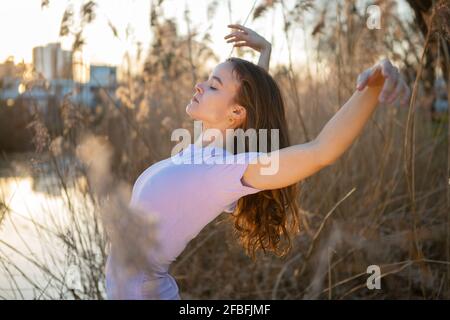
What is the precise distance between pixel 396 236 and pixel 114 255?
2.58 metres

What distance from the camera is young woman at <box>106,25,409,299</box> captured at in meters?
1.34

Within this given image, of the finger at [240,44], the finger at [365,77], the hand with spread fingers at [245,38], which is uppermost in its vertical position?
the hand with spread fingers at [245,38]

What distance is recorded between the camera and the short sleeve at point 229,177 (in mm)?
1524

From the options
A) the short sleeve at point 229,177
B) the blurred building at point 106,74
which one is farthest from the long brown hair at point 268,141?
the blurred building at point 106,74

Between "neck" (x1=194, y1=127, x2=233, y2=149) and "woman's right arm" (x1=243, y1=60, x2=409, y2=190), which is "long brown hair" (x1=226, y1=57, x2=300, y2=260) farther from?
"woman's right arm" (x1=243, y1=60, x2=409, y2=190)

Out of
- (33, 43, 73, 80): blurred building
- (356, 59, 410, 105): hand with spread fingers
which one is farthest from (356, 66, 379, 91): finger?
(33, 43, 73, 80): blurred building

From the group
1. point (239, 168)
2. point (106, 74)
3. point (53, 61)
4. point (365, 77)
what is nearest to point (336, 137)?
point (365, 77)

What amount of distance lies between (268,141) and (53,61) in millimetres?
1663

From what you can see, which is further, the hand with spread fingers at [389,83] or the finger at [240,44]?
the finger at [240,44]

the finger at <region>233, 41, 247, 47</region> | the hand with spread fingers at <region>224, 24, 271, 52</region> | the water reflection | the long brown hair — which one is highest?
the hand with spread fingers at <region>224, 24, 271, 52</region>

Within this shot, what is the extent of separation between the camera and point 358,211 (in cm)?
320

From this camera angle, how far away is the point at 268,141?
183 cm

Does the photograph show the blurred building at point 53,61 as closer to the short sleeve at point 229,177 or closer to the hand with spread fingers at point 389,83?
the short sleeve at point 229,177
